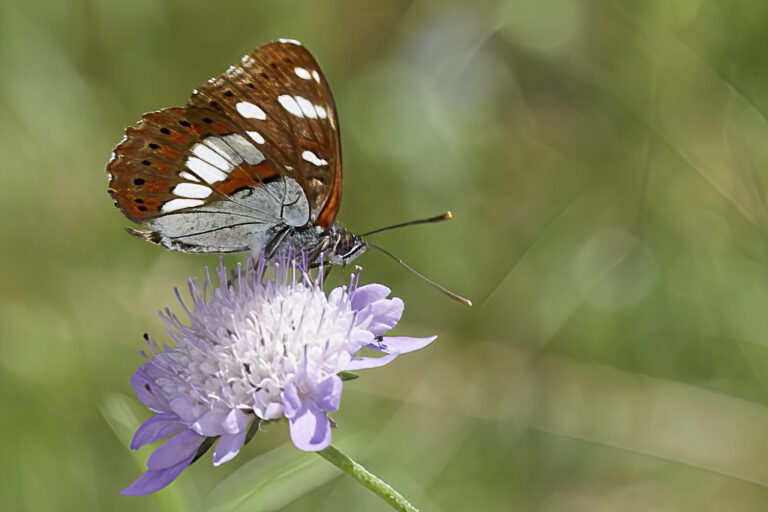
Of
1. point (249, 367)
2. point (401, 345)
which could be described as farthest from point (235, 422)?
point (401, 345)

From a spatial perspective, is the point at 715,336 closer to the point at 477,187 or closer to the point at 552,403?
the point at 552,403

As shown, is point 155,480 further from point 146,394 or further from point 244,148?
point 244,148

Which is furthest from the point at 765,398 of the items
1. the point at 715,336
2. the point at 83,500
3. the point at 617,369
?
the point at 83,500

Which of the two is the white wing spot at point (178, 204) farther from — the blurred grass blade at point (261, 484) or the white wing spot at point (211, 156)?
the blurred grass blade at point (261, 484)

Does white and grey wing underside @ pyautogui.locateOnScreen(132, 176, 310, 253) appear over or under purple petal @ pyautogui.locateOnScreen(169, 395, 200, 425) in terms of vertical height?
over

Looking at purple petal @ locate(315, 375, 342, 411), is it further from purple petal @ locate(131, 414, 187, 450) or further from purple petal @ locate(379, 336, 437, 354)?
purple petal @ locate(131, 414, 187, 450)

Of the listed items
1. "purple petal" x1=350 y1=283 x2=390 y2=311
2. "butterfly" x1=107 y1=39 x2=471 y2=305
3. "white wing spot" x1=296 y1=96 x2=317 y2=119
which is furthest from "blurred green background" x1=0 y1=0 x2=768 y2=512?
"white wing spot" x1=296 y1=96 x2=317 y2=119
